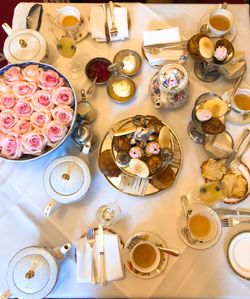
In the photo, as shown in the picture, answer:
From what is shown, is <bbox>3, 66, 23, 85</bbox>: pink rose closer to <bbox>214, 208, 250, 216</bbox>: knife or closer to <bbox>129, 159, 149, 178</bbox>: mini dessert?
<bbox>129, 159, 149, 178</bbox>: mini dessert

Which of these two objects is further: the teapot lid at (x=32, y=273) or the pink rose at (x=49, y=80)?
the pink rose at (x=49, y=80)

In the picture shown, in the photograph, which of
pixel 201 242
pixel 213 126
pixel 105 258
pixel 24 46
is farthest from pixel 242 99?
pixel 24 46

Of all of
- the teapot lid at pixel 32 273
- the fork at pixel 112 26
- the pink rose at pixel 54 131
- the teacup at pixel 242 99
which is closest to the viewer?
the teapot lid at pixel 32 273

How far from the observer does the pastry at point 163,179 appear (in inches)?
44.5

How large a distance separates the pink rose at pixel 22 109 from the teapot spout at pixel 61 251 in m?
0.45

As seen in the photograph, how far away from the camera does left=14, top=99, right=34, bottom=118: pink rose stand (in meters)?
1.10

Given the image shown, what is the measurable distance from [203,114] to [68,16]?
69 centimetres

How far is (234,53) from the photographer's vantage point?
1.21 m

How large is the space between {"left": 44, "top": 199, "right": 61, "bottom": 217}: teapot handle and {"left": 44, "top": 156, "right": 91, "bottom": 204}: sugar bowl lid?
0.02 meters

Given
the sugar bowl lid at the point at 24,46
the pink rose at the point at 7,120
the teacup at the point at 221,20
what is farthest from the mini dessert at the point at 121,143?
the teacup at the point at 221,20

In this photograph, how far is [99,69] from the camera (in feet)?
4.20

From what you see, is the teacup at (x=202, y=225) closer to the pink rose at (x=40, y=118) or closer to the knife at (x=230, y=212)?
the knife at (x=230, y=212)

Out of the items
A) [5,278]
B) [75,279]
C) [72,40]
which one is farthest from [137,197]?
[72,40]

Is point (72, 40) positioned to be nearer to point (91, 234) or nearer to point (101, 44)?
point (101, 44)
